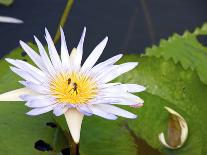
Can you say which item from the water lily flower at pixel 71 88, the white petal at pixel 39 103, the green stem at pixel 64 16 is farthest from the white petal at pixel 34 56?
the green stem at pixel 64 16

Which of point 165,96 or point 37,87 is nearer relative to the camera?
point 37,87

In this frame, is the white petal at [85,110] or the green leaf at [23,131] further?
the green leaf at [23,131]

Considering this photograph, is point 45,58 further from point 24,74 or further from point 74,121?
point 74,121

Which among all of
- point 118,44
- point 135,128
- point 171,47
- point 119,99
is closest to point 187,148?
point 135,128

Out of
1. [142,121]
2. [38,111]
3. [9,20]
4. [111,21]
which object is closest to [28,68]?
[38,111]

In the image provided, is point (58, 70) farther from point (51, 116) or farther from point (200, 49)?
point (200, 49)

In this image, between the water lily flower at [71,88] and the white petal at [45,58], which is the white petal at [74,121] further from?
the white petal at [45,58]

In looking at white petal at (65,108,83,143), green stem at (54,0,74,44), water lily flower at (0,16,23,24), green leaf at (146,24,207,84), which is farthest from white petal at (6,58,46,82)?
water lily flower at (0,16,23,24)

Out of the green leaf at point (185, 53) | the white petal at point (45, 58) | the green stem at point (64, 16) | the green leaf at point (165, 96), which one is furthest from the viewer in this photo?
the green stem at point (64, 16)
